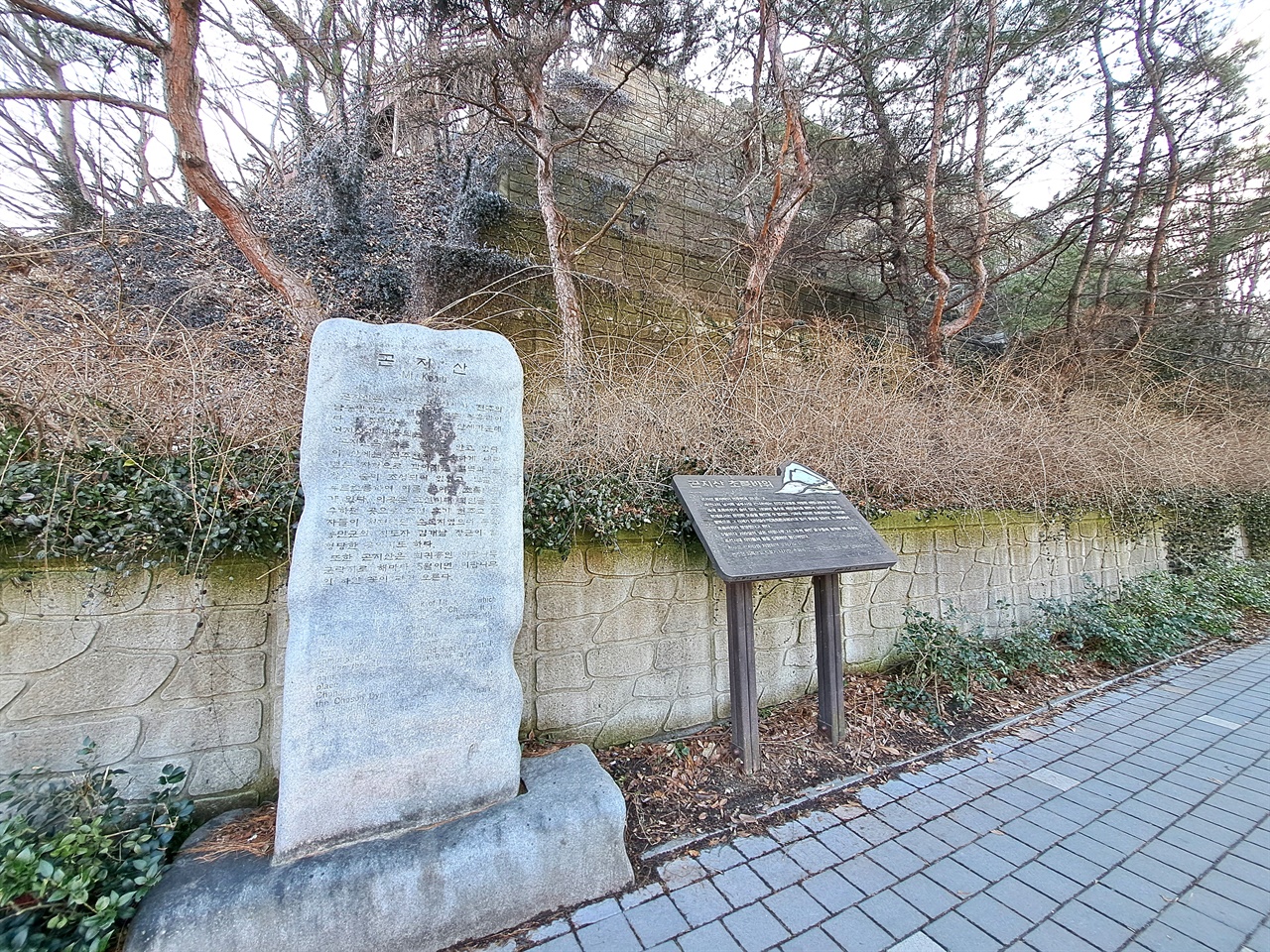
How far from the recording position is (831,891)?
2002 mm

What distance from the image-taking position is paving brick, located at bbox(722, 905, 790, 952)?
1.78 meters

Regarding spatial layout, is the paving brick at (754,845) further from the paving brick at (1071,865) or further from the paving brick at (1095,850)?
the paving brick at (1095,850)

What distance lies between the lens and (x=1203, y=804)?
8.37 ft

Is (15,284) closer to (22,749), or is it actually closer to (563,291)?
(22,749)

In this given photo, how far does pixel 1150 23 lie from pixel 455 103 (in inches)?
399

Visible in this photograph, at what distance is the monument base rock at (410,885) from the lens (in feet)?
5.28

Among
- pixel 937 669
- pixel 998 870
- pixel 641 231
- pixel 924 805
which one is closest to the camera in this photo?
pixel 998 870

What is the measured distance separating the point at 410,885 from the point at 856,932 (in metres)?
1.65

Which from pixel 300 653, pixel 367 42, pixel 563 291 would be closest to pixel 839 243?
pixel 563 291

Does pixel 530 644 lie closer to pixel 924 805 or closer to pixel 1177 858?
pixel 924 805

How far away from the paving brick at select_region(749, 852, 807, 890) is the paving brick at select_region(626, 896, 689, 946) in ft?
1.39

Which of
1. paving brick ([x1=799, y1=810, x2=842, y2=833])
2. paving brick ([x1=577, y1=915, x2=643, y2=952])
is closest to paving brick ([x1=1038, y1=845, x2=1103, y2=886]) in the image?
paving brick ([x1=799, y1=810, x2=842, y2=833])

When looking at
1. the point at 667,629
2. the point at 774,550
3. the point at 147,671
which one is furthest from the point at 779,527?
the point at 147,671

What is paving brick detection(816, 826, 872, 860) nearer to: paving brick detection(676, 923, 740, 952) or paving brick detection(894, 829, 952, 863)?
paving brick detection(894, 829, 952, 863)
